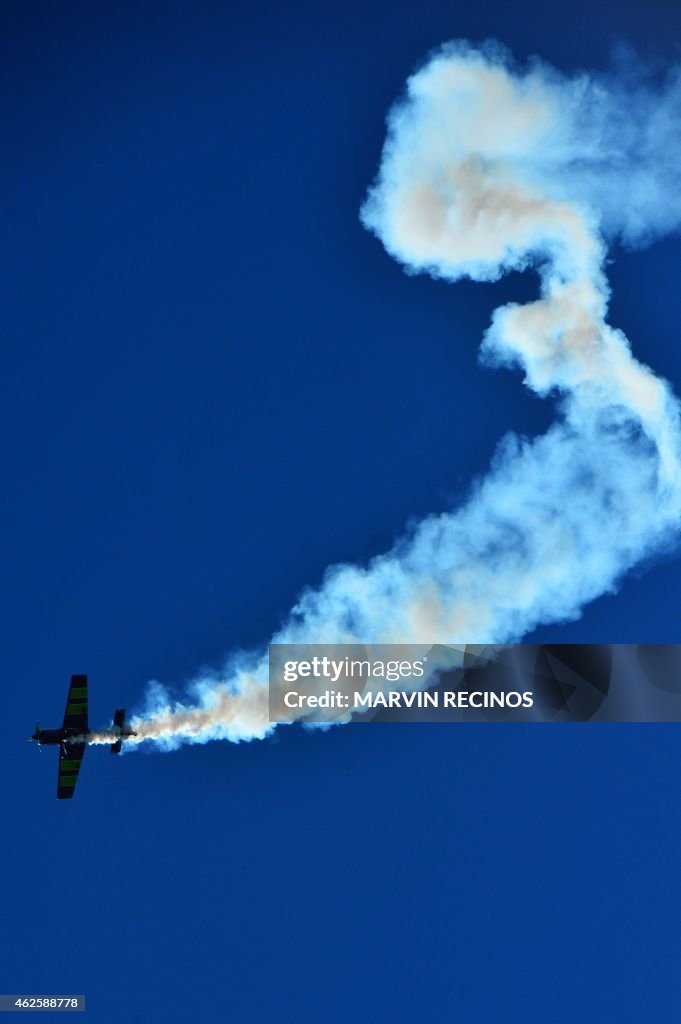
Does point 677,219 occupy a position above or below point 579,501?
above

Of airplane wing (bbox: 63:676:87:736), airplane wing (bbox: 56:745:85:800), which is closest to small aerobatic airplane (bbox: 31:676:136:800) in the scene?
airplane wing (bbox: 63:676:87:736)

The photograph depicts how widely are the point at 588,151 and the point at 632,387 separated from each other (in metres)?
7.67

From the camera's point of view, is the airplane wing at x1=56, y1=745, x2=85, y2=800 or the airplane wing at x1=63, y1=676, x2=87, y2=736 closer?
the airplane wing at x1=63, y1=676, x2=87, y2=736

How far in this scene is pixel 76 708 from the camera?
43.8m

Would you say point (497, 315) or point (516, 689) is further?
point (497, 315)

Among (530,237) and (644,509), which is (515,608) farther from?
(530,237)

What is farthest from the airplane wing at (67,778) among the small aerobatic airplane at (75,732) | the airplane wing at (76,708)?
the airplane wing at (76,708)

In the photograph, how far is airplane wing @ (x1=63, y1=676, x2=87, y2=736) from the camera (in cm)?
4369

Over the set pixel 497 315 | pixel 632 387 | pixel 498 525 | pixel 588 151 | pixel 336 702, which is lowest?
pixel 336 702

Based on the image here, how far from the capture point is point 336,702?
41.2 metres

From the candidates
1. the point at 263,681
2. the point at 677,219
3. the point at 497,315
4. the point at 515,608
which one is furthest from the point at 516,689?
the point at 677,219

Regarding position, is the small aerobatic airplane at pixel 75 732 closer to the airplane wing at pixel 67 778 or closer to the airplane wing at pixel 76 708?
the airplane wing at pixel 76 708

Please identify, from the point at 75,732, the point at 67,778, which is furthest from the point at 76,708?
the point at 67,778

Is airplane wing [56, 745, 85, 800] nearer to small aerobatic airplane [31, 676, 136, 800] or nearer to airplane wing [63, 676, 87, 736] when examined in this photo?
small aerobatic airplane [31, 676, 136, 800]
